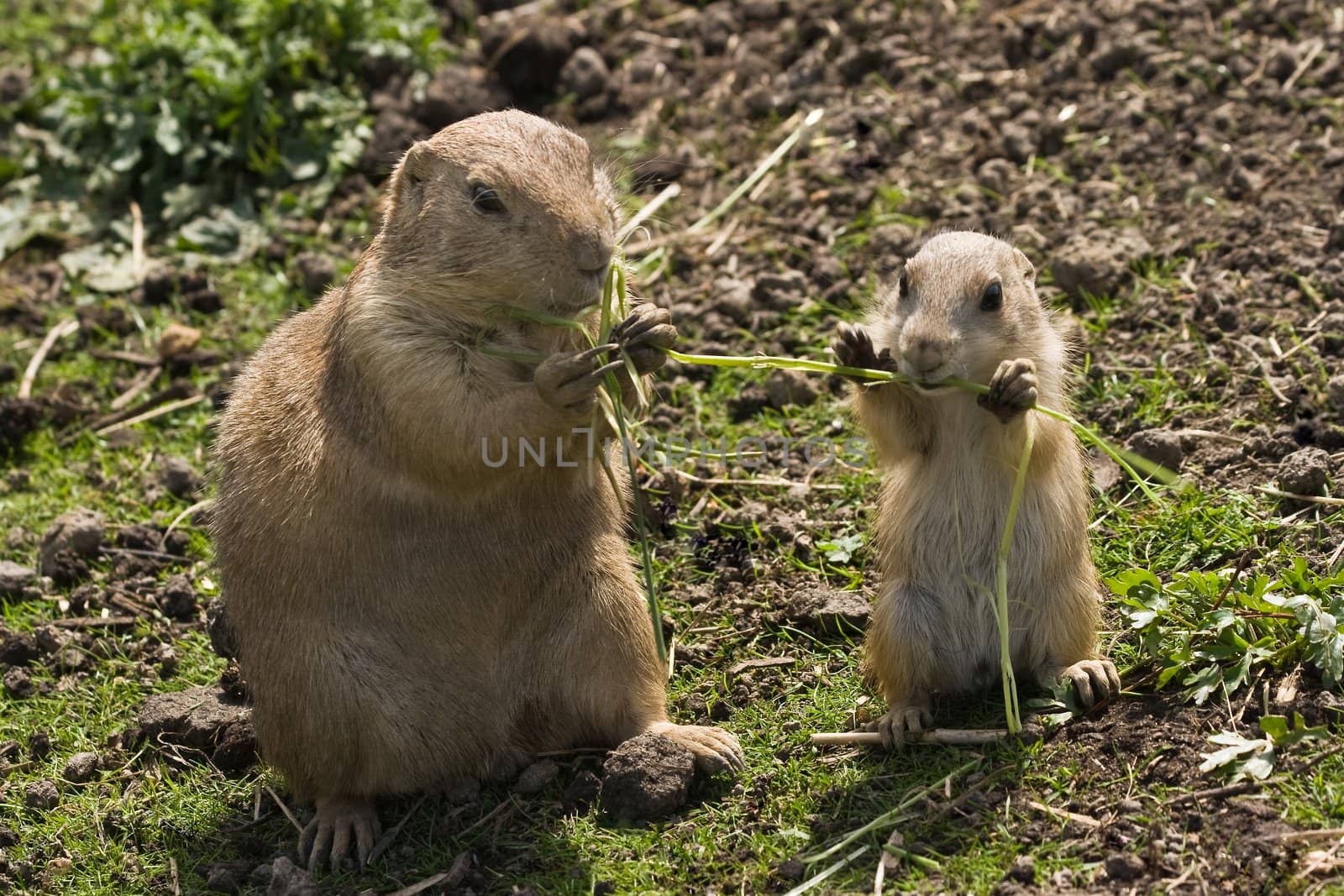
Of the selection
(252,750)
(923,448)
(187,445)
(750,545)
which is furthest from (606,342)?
(187,445)

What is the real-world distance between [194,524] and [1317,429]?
187 inches

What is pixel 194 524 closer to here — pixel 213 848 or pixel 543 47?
pixel 213 848

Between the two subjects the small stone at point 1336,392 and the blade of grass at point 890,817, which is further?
the small stone at point 1336,392

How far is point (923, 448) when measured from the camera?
5.44m

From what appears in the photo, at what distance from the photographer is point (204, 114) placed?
9195 mm

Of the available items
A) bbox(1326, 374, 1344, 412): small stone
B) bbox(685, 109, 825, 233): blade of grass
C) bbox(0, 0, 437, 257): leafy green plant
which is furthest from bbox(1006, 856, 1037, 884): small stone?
bbox(0, 0, 437, 257): leafy green plant

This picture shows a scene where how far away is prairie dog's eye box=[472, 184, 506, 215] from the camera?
501 centimetres

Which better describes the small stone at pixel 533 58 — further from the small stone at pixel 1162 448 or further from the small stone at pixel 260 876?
the small stone at pixel 260 876

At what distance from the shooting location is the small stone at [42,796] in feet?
18.7

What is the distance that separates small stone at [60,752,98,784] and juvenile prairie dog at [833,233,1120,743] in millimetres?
Result: 2890

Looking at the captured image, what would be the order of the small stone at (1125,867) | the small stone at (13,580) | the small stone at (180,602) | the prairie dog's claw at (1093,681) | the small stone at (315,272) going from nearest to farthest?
the small stone at (1125,867) < the prairie dog's claw at (1093,681) < the small stone at (180,602) < the small stone at (13,580) < the small stone at (315,272)

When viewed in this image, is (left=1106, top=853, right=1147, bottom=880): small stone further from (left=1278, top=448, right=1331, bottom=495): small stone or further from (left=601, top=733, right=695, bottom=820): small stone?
(left=1278, top=448, right=1331, bottom=495): small stone

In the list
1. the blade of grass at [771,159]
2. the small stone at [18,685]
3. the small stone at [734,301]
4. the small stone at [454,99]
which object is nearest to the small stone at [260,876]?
the small stone at [18,685]

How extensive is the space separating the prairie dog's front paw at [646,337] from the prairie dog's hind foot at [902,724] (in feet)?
4.55
